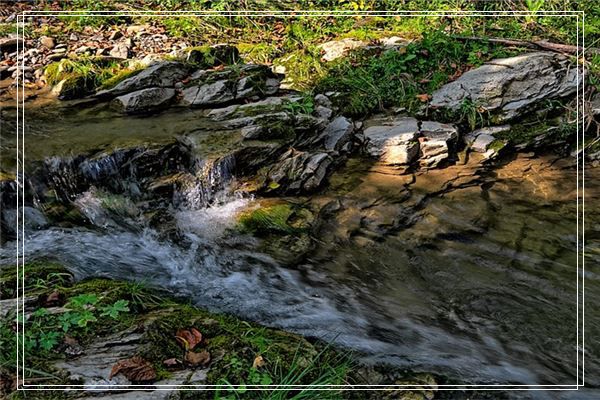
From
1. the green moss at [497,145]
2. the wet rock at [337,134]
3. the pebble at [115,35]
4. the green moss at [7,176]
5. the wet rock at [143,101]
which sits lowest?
the green moss at [7,176]

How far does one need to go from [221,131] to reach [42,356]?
3.24m

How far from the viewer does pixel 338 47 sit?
624cm

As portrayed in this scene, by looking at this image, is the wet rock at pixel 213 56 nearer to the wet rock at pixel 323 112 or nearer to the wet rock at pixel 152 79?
the wet rock at pixel 152 79

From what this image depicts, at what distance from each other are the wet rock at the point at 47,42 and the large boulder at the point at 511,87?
4.57 metres

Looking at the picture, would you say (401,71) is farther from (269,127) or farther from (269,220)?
(269,220)

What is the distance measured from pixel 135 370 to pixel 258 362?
510 mm

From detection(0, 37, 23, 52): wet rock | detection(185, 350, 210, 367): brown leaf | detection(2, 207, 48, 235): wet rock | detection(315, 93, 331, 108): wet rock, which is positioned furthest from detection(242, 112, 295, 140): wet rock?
detection(0, 37, 23, 52): wet rock

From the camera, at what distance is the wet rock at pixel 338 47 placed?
20.3 feet

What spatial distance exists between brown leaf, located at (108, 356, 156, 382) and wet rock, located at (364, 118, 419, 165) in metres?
3.62

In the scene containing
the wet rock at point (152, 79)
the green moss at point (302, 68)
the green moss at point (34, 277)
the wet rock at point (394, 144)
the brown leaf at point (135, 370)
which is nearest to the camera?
the brown leaf at point (135, 370)

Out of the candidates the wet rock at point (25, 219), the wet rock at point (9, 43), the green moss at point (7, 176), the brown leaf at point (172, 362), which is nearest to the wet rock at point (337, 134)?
the wet rock at point (25, 219)

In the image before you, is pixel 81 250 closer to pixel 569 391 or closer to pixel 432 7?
pixel 569 391

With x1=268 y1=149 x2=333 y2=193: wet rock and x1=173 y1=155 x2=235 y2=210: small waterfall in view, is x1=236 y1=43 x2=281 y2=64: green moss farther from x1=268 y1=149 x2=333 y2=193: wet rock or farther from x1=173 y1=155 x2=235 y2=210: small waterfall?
x1=173 y1=155 x2=235 y2=210: small waterfall

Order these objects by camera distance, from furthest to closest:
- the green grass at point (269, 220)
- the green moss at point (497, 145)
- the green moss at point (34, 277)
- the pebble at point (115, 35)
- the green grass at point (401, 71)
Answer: the pebble at point (115, 35)
the green grass at point (401, 71)
the green moss at point (497, 145)
the green grass at point (269, 220)
the green moss at point (34, 277)
